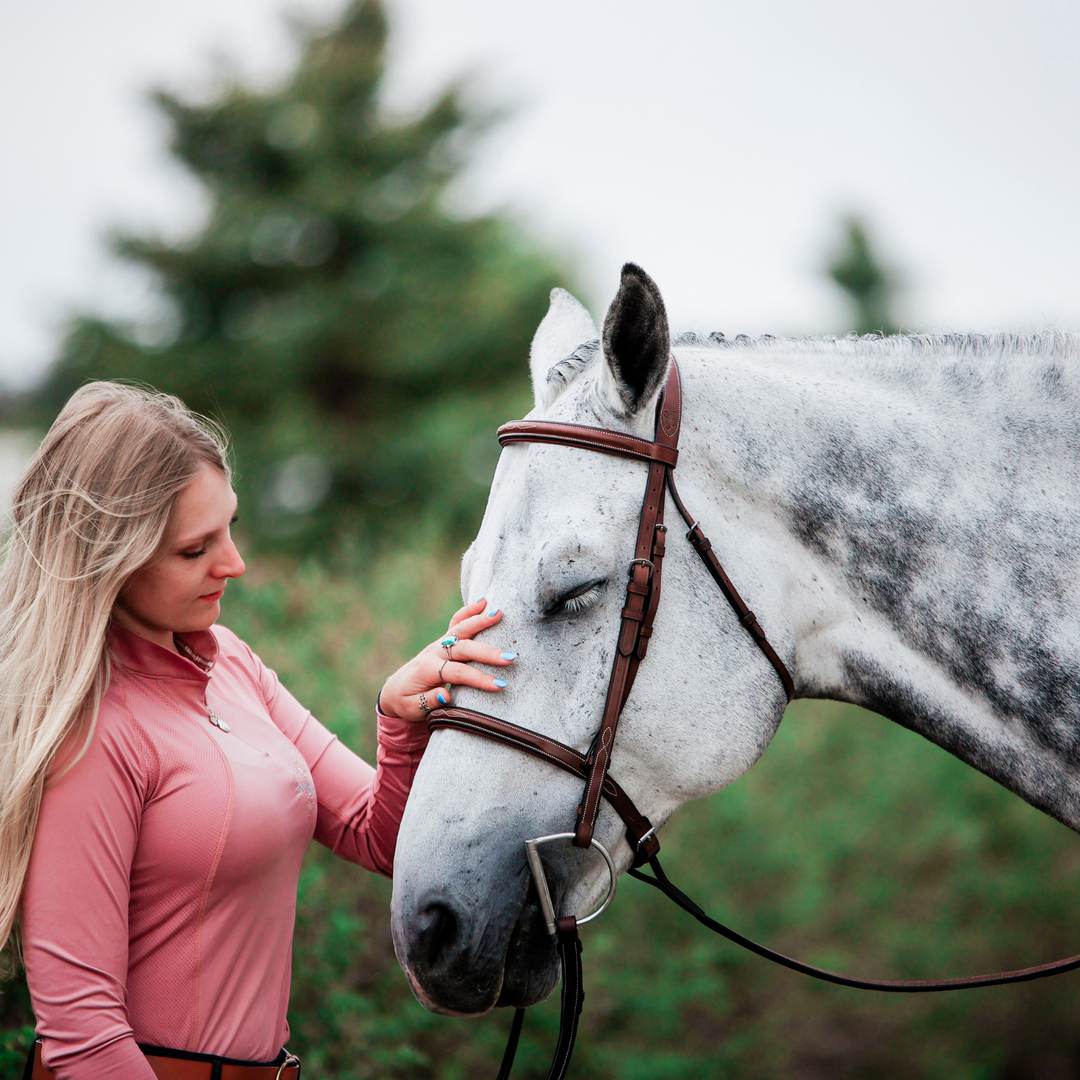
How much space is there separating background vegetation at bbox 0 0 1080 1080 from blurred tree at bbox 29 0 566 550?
3 cm

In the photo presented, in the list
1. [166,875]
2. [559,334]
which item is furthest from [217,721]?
[559,334]

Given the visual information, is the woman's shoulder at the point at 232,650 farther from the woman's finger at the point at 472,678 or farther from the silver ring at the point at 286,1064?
Result: the silver ring at the point at 286,1064

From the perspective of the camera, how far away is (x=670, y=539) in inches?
79.4

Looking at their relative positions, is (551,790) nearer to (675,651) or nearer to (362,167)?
(675,651)

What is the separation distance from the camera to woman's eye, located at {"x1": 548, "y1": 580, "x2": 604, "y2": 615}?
1.94 m

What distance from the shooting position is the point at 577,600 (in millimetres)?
1938

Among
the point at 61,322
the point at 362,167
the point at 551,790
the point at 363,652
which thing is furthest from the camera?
the point at 362,167

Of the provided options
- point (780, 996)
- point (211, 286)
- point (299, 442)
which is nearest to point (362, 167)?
point (211, 286)

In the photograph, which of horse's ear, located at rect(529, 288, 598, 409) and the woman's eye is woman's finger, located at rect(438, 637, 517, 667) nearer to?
the woman's eye

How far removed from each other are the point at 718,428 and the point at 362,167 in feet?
37.2

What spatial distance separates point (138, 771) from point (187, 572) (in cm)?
42

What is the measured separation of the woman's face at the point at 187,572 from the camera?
1851mm

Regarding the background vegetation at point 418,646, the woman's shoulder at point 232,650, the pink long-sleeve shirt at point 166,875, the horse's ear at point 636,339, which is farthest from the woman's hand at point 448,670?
the background vegetation at point 418,646

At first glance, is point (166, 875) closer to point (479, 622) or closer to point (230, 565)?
point (230, 565)
